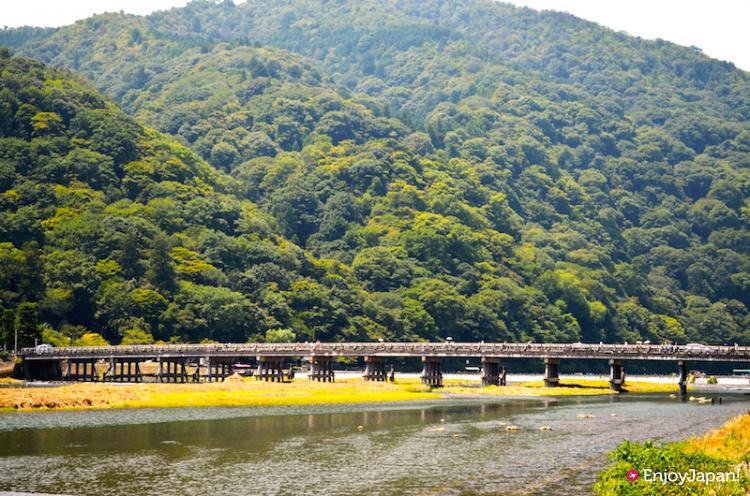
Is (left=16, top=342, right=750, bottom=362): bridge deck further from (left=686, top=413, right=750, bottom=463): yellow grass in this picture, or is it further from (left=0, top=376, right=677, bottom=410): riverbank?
(left=686, top=413, right=750, bottom=463): yellow grass

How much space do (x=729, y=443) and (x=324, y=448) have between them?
77.8ft

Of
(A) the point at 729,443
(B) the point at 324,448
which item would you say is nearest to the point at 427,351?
(B) the point at 324,448

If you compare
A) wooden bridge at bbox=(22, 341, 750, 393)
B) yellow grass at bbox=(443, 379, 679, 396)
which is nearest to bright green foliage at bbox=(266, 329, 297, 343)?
wooden bridge at bbox=(22, 341, 750, 393)

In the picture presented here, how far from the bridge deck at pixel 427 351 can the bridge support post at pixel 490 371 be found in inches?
63.2

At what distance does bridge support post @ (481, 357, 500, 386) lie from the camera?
410 feet

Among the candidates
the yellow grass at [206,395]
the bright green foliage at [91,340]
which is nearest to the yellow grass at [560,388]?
the yellow grass at [206,395]

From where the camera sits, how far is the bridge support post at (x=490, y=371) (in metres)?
125

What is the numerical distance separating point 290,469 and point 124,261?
12080 cm

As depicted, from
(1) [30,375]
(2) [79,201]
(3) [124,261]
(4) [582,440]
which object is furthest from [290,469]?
(2) [79,201]

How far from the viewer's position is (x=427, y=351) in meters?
124

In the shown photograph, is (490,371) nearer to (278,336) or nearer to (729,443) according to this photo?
(278,336)

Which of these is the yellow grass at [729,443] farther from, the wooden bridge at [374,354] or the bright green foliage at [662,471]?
the wooden bridge at [374,354]

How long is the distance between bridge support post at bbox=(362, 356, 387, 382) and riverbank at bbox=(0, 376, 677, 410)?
1.37m

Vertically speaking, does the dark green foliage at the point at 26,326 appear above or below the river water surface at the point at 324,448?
above
